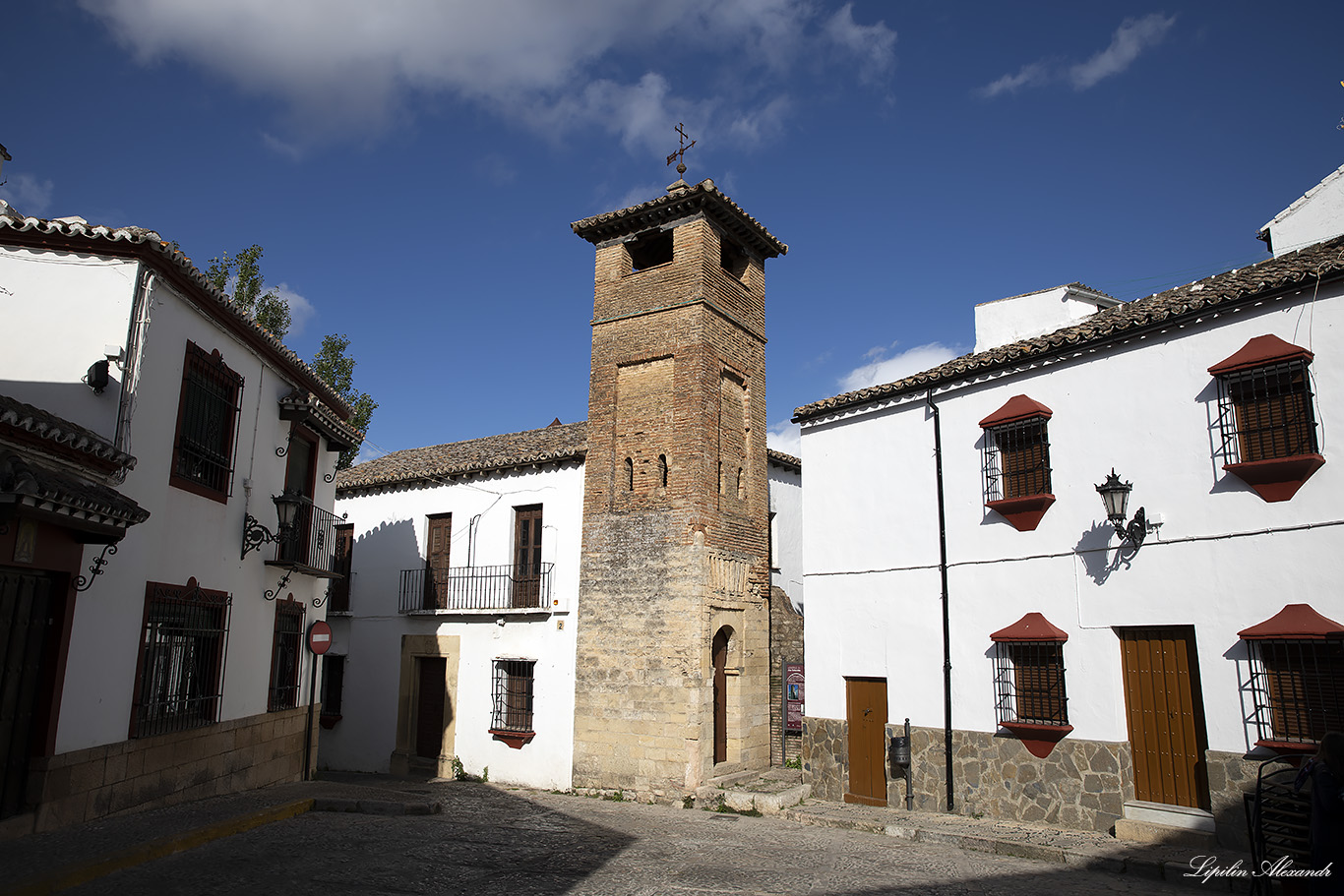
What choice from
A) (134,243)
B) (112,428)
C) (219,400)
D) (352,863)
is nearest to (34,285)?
(134,243)

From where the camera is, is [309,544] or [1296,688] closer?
[1296,688]

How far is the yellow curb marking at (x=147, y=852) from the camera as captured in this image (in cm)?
585

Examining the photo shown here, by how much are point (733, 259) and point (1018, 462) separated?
7.78m

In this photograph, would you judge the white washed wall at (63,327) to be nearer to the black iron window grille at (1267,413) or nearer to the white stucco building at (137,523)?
the white stucco building at (137,523)

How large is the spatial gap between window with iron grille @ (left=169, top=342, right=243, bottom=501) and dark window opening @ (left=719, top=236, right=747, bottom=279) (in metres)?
9.05

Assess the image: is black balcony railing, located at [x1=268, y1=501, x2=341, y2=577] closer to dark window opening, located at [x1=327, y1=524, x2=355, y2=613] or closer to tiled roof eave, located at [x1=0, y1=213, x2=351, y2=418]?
tiled roof eave, located at [x1=0, y1=213, x2=351, y2=418]

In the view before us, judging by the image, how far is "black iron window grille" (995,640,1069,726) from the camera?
10.3m

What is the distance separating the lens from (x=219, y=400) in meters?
10.5

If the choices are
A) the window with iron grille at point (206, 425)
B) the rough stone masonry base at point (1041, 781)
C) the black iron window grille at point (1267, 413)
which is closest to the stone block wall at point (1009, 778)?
the rough stone masonry base at point (1041, 781)

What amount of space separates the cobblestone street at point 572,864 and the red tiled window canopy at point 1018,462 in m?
4.01

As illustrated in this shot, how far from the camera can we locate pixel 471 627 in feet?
54.0

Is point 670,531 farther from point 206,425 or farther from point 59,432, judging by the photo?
point 59,432

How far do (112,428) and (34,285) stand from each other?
173 centimetres

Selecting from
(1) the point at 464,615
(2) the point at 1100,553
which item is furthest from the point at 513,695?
(2) the point at 1100,553
